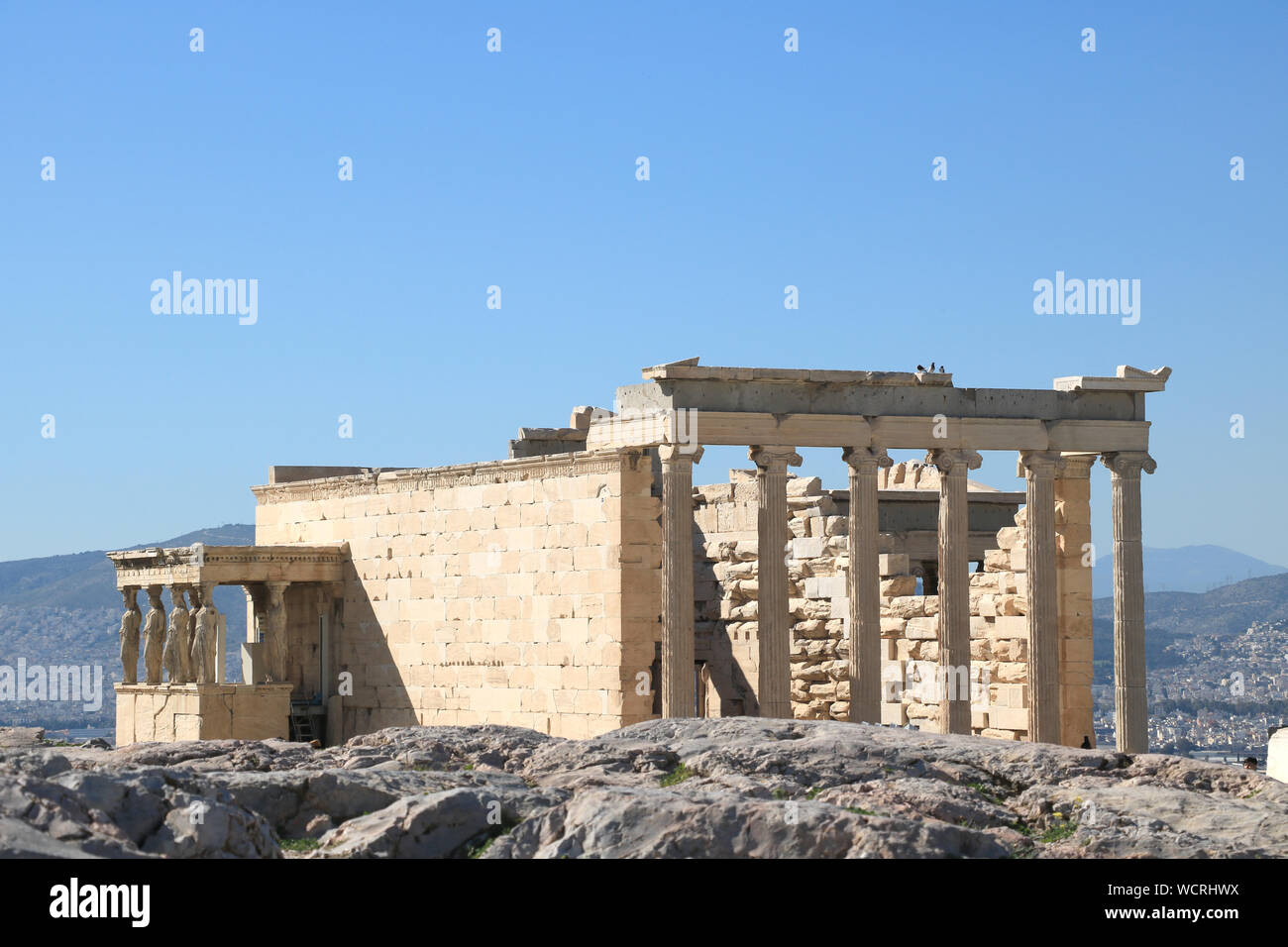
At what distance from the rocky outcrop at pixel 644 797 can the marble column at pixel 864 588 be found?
13446 mm

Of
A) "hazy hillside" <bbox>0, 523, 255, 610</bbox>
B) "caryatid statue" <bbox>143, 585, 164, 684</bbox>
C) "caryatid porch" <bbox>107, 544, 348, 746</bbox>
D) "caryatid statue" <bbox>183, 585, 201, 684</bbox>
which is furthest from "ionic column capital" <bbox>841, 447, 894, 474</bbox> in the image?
"hazy hillside" <bbox>0, 523, 255, 610</bbox>

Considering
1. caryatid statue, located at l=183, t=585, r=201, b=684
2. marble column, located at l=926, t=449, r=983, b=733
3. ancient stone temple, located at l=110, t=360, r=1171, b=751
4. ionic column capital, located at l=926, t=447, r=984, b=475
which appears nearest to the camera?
ancient stone temple, located at l=110, t=360, r=1171, b=751

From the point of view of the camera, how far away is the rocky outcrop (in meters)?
11.1

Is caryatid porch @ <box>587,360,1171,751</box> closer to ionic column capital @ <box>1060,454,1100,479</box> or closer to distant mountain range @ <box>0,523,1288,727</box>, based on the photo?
ionic column capital @ <box>1060,454,1100,479</box>

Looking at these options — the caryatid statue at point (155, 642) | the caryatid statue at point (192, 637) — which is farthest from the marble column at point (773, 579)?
the caryatid statue at point (155, 642)

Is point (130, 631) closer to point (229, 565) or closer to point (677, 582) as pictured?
point (229, 565)

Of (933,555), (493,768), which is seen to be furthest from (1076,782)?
(933,555)

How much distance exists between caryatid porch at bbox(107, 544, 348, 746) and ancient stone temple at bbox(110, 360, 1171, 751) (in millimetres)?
50

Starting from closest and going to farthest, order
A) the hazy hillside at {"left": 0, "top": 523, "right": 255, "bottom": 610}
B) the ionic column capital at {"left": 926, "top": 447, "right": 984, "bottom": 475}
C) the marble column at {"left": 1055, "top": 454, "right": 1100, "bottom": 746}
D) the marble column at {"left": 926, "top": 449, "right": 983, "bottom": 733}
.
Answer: the marble column at {"left": 926, "top": 449, "right": 983, "bottom": 733} → the ionic column capital at {"left": 926, "top": 447, "right": 984, "bottom": 475} → the marble column at {"left": 1055, "top": 454, "right": 1100, "bottom": 746} → the hazy hillside at {"left": 0, "top": 523, "right": 255, "bottom": 610}

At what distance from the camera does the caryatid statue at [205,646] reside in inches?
1302

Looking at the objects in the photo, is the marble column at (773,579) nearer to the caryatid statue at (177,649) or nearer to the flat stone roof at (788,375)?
the flat stone roof at (788,375)
